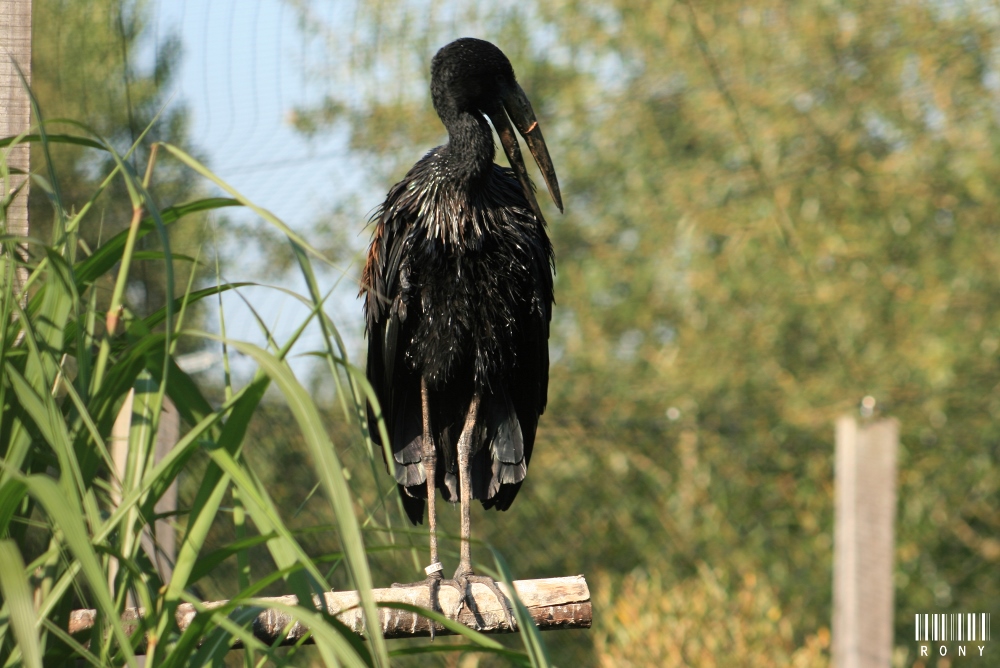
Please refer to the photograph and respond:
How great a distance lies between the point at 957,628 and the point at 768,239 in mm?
3214

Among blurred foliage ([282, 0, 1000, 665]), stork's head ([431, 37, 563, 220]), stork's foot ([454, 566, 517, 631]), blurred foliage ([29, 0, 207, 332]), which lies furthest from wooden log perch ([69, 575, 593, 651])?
blurred foliage ([282, 0, 1000, 665])

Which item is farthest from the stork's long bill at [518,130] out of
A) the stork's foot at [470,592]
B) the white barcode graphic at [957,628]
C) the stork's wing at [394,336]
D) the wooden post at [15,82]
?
the white barcode graphic at [957,628]

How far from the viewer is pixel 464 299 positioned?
7.53 feet

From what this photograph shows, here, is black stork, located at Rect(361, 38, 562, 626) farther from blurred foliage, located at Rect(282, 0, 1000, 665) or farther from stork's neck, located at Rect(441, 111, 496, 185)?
blurred foliage, located at Rect(282, 0, 1000, 665)

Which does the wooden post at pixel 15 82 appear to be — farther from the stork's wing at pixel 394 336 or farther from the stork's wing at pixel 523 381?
the stork's wing at pixel 523 381

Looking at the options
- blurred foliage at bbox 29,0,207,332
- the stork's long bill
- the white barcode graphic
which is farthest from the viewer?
the white barcode graphic

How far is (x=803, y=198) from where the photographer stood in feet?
23.5

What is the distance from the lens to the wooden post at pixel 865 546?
3.24 m

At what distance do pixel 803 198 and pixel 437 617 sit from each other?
6394 mm

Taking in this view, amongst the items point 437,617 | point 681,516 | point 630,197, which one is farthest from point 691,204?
point 437,617

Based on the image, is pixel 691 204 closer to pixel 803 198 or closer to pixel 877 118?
pixel 803 198


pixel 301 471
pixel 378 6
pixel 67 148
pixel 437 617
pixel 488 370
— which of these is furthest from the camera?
pixel 378 6

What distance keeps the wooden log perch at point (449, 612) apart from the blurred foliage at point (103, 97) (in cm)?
200

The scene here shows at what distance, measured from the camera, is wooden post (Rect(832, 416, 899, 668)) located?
3240 mm
